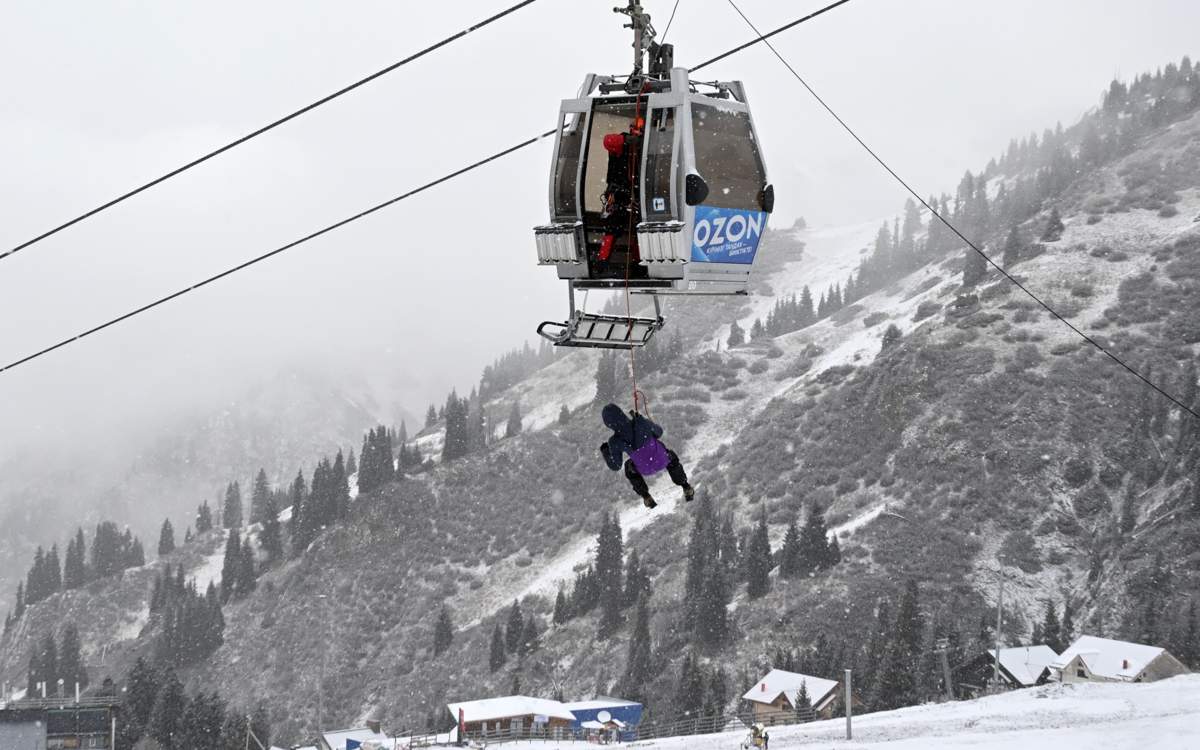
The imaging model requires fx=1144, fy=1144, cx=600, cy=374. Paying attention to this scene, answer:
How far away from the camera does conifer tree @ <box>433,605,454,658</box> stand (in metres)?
110

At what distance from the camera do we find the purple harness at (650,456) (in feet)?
45.4

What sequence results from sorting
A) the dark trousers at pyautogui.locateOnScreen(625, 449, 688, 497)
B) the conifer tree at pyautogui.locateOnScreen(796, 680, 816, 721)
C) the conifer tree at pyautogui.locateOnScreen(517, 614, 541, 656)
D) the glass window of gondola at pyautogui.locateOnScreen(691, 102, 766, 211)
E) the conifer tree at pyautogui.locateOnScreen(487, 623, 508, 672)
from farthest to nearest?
1. the conifer tree at pyautogui.locateOnScreen(517, 614, 541, 656)
2. the conifer tree at pyautogui.locateOnScreen(487, 623, 508, 672)
3. the conifer tree at pyautogui.locateOnScreen(796, 680, 816, 721)
4. the dark trousers at pyautogui.locateOnScreen(625, 449, 688, 497)
5. the glass window of gondola at pyautogui.locateOnScreen(691, 102, 766, 211)

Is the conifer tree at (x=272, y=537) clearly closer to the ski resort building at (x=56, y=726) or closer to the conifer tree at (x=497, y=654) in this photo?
the conifer tree at (x=497, y=654)

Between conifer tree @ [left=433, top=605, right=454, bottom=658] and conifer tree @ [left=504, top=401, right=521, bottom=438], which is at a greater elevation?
conifer tree @ [left=504, top=401, right=521, bottom=438]

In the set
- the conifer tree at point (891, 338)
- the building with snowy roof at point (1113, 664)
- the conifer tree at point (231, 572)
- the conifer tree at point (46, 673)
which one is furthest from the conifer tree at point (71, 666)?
the building with snowy roof at point (1113, 664)

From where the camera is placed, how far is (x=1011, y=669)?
213 feet

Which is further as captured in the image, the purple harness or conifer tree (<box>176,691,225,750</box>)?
conifer tree (<box>176,691,225,750</box>)

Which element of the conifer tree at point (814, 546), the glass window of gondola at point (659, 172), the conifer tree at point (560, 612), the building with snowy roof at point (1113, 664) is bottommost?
the conifer tree at point (560, 612)

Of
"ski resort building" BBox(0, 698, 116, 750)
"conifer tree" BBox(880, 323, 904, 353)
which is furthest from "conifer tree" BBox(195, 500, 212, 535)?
"ski resort building" BBox(0, 698, 116, 750)

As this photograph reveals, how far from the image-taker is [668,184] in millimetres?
12711

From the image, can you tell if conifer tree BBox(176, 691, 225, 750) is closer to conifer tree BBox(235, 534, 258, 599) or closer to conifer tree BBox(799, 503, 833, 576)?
conifer tree BBox(799, 503, 833, 576)

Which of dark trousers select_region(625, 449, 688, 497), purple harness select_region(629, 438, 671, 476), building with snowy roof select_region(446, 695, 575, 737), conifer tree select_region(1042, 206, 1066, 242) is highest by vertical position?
conifer tree select_region(1042, 206, 1066, 242)

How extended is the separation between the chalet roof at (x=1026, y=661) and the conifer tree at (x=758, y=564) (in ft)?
85.1

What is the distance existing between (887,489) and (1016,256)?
4690cm
